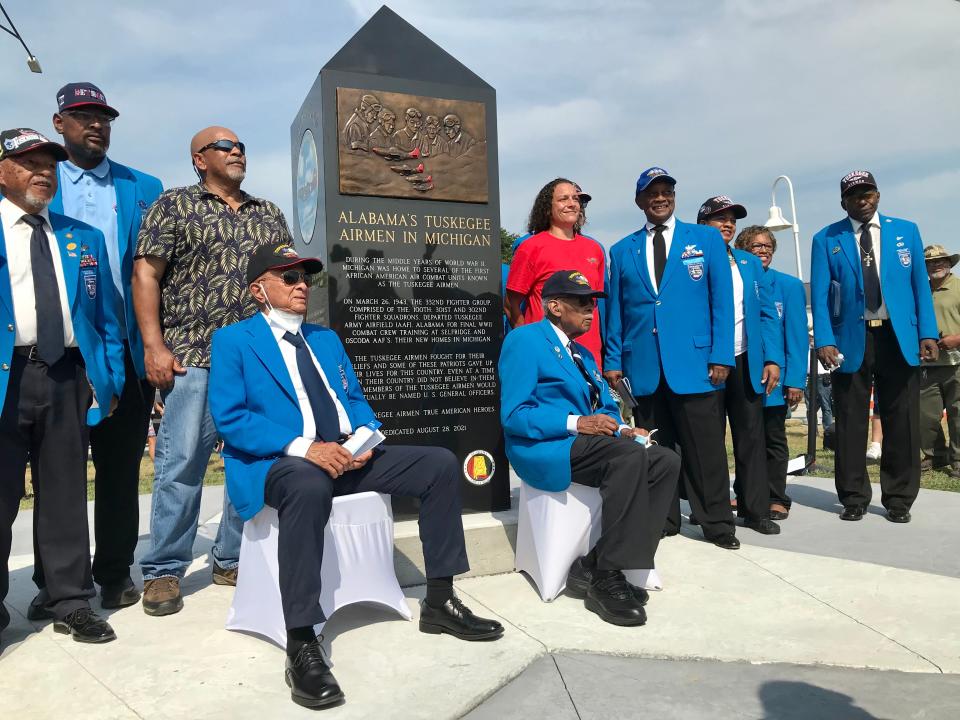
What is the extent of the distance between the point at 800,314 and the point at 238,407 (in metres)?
4.20

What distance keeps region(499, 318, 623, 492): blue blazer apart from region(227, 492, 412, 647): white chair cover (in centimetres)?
75

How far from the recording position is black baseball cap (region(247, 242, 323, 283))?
3.39 m

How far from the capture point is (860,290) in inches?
206

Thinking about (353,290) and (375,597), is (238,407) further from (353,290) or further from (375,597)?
(353,290)

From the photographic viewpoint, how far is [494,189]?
4.95 m

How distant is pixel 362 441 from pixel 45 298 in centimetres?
144

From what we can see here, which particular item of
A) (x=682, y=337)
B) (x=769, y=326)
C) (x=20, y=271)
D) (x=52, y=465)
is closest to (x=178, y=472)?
(x=52, y=465)

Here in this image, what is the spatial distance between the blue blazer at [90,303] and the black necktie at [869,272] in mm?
4522

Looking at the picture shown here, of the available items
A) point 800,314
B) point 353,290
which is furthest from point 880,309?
point 353,290

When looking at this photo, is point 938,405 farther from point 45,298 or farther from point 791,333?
point 45,298

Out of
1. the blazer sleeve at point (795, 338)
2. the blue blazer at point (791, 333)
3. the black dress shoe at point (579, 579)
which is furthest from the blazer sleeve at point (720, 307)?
the black dress shoe at point (579, 579)

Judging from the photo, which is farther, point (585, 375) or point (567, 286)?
point (585, 375)

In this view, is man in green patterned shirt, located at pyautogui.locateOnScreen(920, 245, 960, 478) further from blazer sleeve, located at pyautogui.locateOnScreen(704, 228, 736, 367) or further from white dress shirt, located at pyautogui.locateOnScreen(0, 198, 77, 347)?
white dress shirt, located at pyautogui.locateOnScreen(0, 198, 77, 347)

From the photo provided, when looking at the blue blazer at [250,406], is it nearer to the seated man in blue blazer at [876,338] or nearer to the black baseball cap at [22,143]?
the black baseball cap at [22,143]
